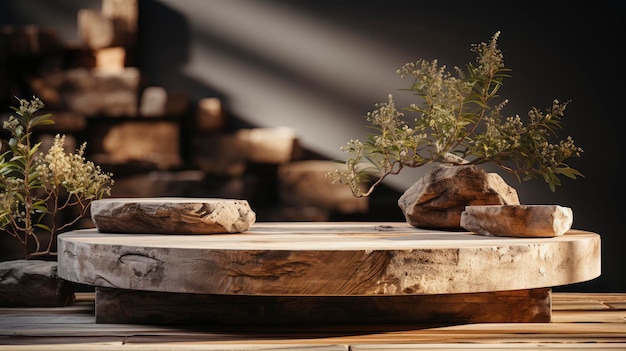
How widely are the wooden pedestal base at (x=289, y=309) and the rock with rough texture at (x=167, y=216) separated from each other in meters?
0.33

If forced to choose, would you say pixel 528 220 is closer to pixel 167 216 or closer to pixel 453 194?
pixel 453 194

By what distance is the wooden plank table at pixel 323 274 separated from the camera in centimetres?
236

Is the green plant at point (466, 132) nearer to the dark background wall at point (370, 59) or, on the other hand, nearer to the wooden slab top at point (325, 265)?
the wooden slab top at point (325, 265)

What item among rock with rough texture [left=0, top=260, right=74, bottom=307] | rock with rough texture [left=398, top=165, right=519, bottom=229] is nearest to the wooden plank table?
rock with rough texture [left=398, top=165, right=519, bottom=229]

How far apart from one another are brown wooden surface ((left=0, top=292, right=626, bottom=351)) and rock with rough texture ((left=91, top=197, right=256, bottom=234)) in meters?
0.41

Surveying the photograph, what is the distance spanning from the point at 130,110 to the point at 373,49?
1.44m

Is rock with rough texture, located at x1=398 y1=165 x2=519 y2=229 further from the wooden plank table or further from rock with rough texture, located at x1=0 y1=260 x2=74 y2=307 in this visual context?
rock with rough texture, located at x1=0 y1=260 x2=74 y2=307

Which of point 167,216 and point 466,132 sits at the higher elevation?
point 466,132

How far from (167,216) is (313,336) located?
83cm

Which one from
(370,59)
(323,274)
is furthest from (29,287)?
(370,59)

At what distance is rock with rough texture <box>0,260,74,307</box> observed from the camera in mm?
3396

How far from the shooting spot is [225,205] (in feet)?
10.2

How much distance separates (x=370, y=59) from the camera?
14.4 ft

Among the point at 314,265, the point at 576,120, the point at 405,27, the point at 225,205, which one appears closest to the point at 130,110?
the point at 225,205
